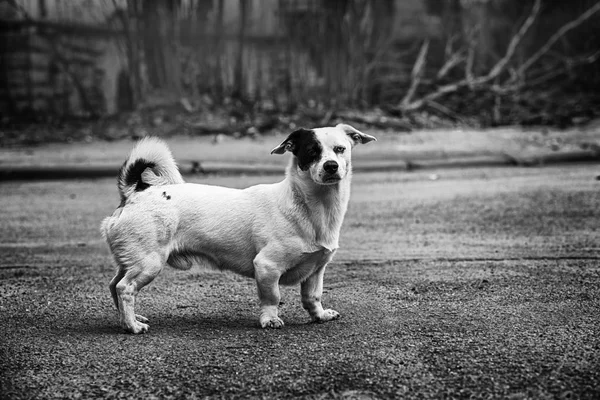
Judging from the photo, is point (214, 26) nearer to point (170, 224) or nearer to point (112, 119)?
point (112, 119)

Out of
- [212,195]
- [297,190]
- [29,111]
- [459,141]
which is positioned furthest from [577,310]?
[29,111]

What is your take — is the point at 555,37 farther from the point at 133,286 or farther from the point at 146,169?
the point at 133,286

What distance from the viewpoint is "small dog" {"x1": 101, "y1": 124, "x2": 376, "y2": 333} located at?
458 cm

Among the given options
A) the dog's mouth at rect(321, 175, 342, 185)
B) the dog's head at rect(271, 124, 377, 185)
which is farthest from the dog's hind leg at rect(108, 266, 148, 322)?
the dog's mouth at rect(321, 175, 342, 185)

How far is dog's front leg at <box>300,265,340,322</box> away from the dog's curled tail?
1055 millimetres

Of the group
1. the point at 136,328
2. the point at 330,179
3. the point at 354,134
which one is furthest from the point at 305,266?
the point at 136,328

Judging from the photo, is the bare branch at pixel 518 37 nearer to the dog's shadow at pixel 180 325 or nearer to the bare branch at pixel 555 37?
the bare branch at pixel 555 37

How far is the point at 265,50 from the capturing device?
14820 mm

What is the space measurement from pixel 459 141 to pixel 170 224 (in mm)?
8699

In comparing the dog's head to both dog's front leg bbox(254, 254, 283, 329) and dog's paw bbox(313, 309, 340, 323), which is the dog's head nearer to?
dog's front leg bbox(254, 254, 283, 329)

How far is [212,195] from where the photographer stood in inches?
192

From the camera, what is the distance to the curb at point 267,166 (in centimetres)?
1131

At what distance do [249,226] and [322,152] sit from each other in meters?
0.61

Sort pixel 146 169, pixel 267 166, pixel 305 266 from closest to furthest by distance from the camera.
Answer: pixel 305 266 < pixel 146 169 < pixel 267 166
